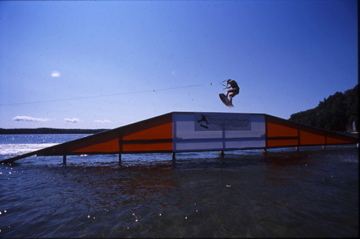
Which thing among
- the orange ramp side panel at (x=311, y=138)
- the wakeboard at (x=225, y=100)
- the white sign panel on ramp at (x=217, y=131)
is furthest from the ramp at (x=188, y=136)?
the wakeboard at (x=225, y=100)

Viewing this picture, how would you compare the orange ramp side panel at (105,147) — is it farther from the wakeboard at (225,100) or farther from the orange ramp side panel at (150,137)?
the wakeboard at (225,100)

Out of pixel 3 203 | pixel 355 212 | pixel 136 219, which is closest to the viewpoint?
pixel 355 212

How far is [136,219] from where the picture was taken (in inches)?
215

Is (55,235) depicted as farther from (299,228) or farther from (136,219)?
(299,228)

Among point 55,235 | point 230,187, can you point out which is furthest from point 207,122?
point 55,235

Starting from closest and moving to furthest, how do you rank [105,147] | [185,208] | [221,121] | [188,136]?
[185,208], [105,147], [188,136], [221,121]

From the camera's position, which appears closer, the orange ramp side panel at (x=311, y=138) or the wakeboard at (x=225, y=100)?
the wakeboard at (x=225, y=100)

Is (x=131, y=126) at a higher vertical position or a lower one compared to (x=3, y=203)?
higher

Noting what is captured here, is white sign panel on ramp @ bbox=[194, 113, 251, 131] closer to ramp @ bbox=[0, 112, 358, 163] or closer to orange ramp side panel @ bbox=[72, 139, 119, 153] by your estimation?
ramp @ bbox=[0, 112, 358, 163]

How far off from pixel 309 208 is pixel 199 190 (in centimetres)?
394

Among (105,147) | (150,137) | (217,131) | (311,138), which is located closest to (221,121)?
Answer: (217,131)

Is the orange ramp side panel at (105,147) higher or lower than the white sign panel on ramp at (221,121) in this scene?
lower

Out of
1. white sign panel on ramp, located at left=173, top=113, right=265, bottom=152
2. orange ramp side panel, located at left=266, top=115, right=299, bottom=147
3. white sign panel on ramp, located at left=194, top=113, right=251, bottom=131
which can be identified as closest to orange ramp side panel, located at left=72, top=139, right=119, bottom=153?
white sign panel on ramp, located at left=173, top=113, right=265, bottom=152

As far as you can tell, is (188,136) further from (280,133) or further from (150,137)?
(280,133)
